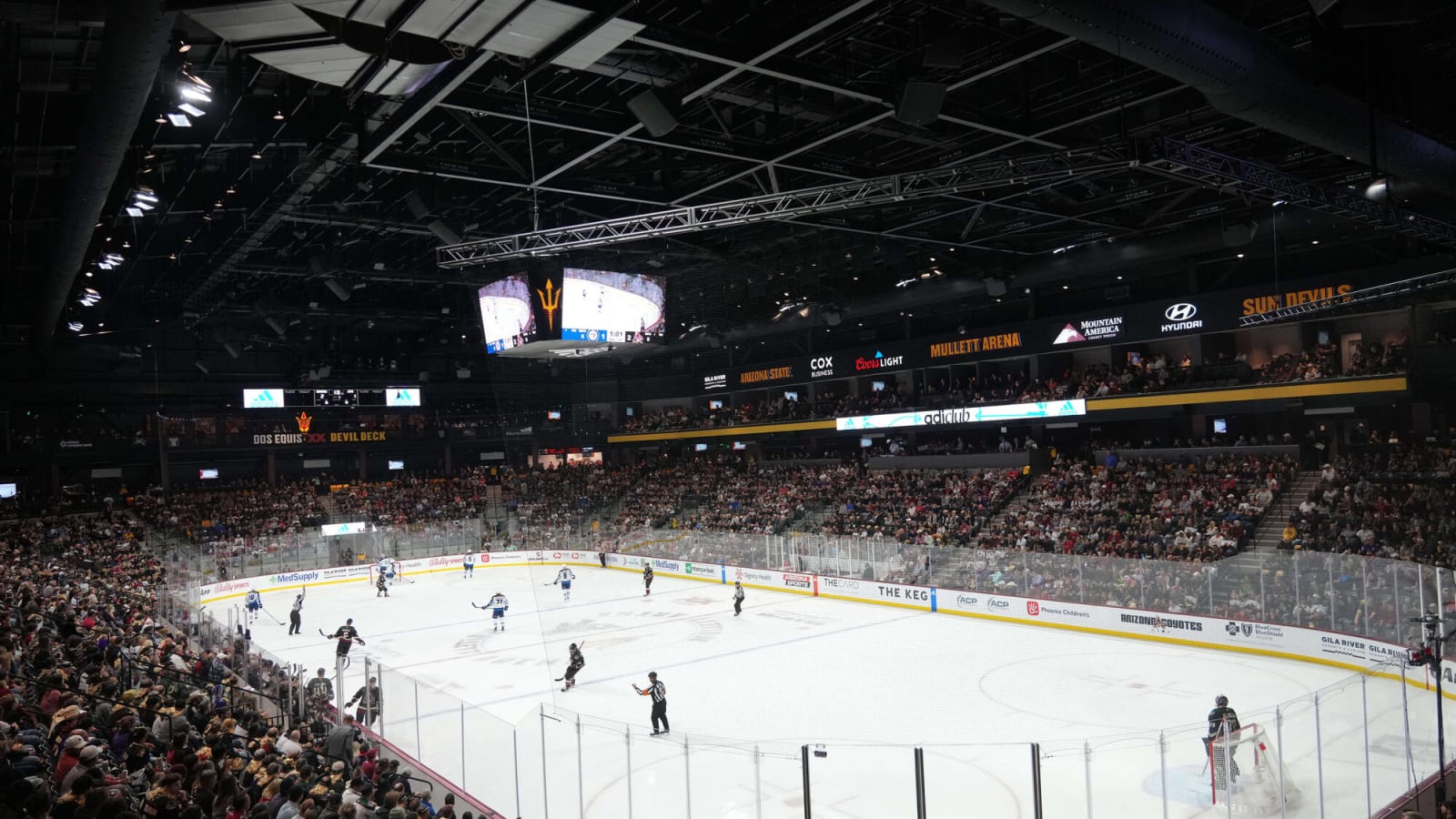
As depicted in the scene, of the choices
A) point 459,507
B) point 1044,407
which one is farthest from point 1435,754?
point 459,507

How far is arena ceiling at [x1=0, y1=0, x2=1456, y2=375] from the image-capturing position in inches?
354

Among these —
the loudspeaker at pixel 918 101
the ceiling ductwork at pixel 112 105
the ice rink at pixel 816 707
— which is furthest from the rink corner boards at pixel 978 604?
the ceiling ductwork at pixel 112 105

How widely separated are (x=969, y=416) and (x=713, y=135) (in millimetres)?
18665

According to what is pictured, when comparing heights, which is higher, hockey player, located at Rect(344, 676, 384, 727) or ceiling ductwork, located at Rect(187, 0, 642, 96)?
ceiling ductwork, located at Rect(187, 0, 642, 96)

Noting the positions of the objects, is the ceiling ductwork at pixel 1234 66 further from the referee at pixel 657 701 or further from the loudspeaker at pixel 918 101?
the referee at pixel 657 701

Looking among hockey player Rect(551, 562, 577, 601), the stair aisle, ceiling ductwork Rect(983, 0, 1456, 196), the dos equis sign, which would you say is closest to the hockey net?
ceiling ductwork Rect(983, 0, 1456, 196)

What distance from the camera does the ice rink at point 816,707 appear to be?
27.2 feet

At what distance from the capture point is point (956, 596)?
2186 centimetres

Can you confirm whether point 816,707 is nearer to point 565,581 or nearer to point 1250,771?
point 1250,771

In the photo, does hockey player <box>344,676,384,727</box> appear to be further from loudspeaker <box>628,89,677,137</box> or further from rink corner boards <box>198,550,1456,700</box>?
rink corner boards <box>198,550,1456,700</box>

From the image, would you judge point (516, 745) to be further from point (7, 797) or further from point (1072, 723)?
point (1072, 723)

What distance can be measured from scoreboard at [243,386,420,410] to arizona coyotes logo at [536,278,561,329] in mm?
25943

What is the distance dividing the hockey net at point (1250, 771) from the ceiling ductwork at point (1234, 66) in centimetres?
642

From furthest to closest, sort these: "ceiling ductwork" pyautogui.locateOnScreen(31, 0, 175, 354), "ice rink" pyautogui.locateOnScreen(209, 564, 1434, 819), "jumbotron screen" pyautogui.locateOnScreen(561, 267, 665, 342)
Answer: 1. "jumbotron screen" pyautogui.locateOnScreen(561, 267, 665, 342)
2. "ice rink" pyautogui.locateOnScreen(209, 564, 1434, 819)
3. "ceiling ductwork" pyautogui.locateOnScreen(31, 0, 175, 354)
